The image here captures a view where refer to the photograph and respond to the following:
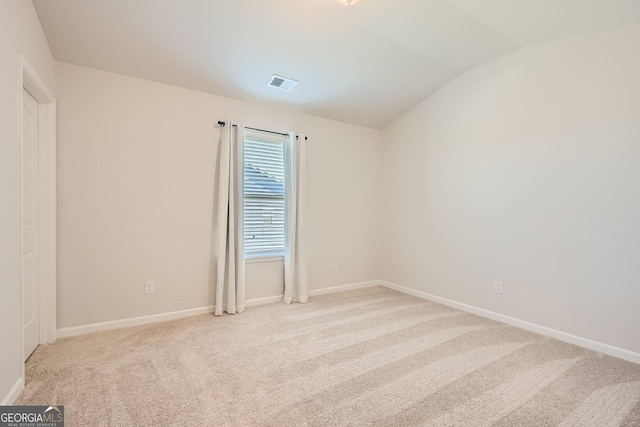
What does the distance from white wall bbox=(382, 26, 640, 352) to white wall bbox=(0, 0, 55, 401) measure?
3.88m

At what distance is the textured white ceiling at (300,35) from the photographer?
2242 mm

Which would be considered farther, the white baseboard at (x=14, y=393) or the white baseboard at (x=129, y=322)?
the white baseboard at (x=129, y=322)

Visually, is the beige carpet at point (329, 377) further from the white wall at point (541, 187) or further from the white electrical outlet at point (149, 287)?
the white wall at point (541, 187)

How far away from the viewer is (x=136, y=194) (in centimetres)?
286

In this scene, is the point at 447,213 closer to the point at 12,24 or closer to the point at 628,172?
the point at 628,172

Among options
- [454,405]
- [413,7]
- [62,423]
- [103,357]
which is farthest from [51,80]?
[454,405]

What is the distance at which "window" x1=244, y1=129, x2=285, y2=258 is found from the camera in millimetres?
3491

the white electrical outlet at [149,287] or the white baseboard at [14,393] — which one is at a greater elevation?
the white electrical outlet at [149,287]

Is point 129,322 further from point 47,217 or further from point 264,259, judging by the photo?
point 264,259

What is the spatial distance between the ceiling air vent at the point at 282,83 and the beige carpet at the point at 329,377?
2.57 m

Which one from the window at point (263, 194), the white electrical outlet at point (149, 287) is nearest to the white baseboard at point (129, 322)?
the white electrical outlet at point (149, 287)

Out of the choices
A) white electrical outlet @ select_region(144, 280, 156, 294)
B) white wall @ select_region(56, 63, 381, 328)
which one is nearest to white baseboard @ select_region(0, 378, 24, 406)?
white wall @ select_region(56, 63, 381, 328)

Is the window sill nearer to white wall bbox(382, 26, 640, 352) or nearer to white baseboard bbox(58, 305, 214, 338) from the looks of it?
white baseboard bbox(58, 305, 214, 338)

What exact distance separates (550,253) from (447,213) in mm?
1129
